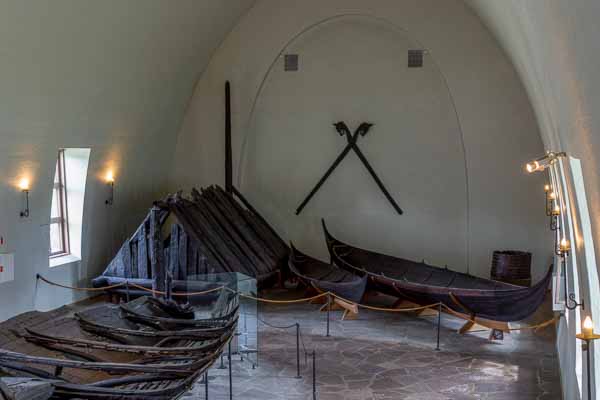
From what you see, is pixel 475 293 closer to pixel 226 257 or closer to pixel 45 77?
pixel 226 257

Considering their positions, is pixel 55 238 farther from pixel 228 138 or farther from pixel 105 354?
pixel 105 354

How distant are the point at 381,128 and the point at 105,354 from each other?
9.55 metres

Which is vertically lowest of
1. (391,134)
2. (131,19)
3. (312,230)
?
(312,230)

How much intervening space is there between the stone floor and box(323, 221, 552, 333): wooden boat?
43cm

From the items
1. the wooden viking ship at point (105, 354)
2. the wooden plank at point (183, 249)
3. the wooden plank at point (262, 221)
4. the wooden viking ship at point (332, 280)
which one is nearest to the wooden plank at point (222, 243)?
the wooden plank at point (183, 249)

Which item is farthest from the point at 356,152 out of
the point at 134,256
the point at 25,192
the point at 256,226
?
the point at 25,192

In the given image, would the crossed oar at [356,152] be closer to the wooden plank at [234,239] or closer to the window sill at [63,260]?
the wooden plank at [234,239]

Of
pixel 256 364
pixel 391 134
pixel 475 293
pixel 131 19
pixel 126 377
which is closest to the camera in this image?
pixel 126 377

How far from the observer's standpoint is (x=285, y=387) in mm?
8688

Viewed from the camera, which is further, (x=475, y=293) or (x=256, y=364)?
(x=475, y=293)

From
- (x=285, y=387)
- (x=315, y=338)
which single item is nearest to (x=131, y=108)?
(x=315, y=338)

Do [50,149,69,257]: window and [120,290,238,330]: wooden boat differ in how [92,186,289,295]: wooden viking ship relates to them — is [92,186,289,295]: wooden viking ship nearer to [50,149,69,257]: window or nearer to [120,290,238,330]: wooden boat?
[50,149,69,257]: window

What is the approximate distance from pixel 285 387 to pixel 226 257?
411 centimetres

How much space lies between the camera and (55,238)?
43.0 feet
